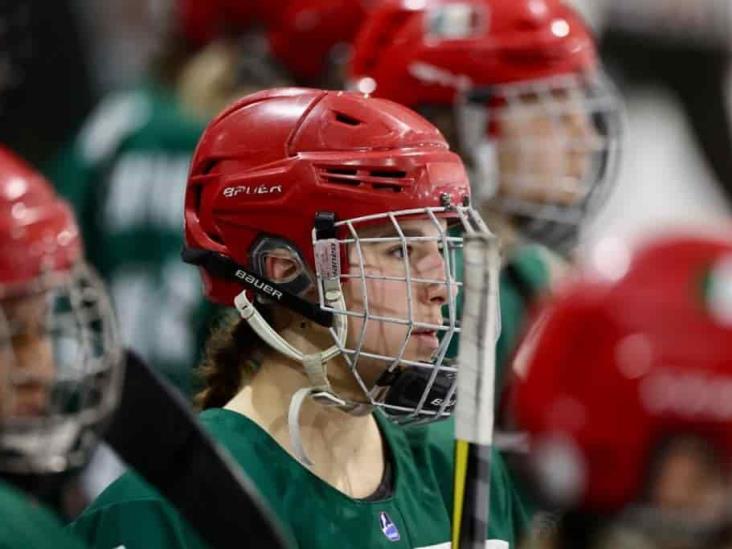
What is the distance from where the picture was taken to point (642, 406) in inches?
59.0

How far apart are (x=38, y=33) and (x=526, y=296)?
1.85 meters

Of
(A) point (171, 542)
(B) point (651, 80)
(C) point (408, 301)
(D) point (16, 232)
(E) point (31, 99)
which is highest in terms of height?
(D) point (16, 232)

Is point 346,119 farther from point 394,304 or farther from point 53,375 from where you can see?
point 53,375

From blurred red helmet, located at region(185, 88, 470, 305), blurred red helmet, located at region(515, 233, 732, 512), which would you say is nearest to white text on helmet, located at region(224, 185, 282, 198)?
blurred red helmet, located at region(185, 88, 470, 305)

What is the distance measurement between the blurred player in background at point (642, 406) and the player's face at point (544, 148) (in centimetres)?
159

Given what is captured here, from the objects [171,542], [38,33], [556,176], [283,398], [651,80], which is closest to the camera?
[171,542]

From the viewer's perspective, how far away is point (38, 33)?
4594mm

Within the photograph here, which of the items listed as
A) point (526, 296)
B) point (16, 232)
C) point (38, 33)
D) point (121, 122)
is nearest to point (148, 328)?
point (121, 122)

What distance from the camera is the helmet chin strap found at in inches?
89.2

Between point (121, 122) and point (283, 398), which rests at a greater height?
point (283, 398)

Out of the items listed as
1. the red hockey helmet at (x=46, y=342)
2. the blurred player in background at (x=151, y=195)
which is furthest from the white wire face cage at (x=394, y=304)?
the blurred player in background at (x=151, y=195)

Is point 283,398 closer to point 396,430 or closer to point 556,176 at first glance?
point 396,430

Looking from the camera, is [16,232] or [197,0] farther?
[197,0]

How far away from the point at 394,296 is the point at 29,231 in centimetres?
51
